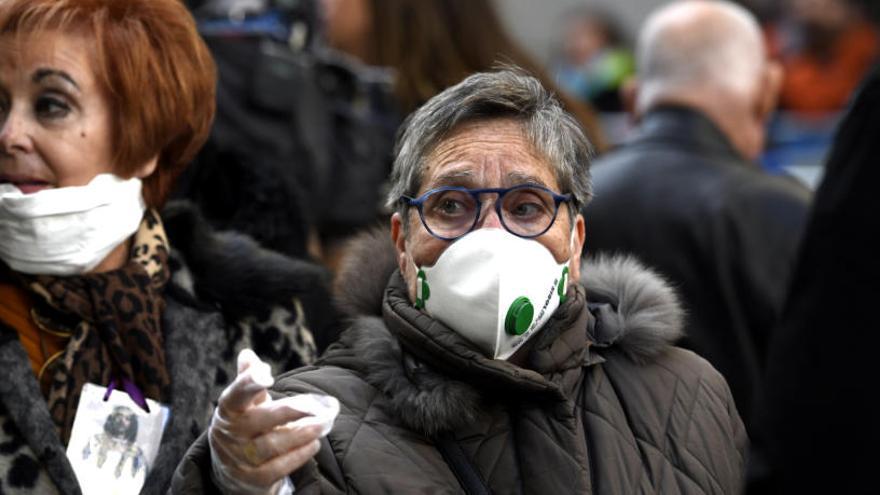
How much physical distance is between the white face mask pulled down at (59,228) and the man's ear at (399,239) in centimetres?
72

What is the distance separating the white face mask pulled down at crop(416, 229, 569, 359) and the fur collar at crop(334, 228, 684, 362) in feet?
0.89

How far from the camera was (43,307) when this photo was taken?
11.7 ft

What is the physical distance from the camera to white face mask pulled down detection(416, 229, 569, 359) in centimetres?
298

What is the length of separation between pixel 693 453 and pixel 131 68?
5.24 feet

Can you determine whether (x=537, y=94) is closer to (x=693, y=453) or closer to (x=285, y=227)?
(x=693, y=453)

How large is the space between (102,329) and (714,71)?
308 cm

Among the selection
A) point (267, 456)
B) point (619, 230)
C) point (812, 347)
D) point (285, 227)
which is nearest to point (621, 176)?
point (619, 230)

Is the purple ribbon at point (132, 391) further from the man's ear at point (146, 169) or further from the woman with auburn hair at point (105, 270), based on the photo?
the man's ear at point (146, 169)

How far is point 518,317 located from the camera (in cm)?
299

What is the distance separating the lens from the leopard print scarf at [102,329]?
11.5 ft

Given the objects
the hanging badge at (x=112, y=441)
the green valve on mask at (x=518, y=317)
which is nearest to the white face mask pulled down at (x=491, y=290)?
the green valve on mask at (x=518, y=317)

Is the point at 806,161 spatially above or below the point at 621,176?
below

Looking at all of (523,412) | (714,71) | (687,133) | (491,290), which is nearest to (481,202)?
(491,290)

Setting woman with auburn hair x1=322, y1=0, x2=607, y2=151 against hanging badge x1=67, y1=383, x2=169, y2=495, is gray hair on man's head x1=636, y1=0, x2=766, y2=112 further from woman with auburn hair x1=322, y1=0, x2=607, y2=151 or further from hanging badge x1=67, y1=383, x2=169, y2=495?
hanging badge x1=67, y1=383, x2=169, y2=495
